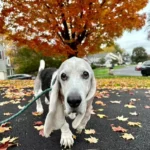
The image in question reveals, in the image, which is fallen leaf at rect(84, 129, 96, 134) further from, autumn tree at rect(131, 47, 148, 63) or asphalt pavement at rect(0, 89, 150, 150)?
autumn tree at rect(131, 47, 148, 63)

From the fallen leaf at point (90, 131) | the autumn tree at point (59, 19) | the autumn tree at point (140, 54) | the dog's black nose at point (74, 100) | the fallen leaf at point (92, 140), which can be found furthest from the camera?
the autumn tree at point (140, 54)

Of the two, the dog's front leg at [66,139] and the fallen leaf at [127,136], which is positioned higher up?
the dog's front leg at [66,139]

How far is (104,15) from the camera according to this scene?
9227 mm

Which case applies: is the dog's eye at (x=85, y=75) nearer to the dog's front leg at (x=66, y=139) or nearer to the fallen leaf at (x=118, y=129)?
the dog's front leg at (x=66, y=139)

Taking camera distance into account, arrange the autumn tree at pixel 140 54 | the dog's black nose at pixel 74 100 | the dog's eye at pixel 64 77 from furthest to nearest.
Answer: the autumn tree at pixel 140 54, the dog's eye at pixel 64 77, the dog's black nose at pixel 74 100

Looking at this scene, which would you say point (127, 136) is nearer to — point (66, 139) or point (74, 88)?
point (66, 139)

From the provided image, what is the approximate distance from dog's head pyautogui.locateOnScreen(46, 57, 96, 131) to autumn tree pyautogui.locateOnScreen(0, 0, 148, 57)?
704 centimetres

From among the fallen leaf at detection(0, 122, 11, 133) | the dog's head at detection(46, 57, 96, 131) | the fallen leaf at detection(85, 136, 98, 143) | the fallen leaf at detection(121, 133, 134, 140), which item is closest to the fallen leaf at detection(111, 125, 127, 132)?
the fallen leaf at detection(121, 133, 134, 140)

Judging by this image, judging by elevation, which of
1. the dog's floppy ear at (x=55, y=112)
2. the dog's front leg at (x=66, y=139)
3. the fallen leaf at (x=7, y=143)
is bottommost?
the fallen leaf at (x=7, y=143)

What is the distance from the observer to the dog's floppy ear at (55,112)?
2.28 m

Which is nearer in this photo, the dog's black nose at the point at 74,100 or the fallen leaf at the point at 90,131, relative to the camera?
the dog's black nose at the point at 74,100

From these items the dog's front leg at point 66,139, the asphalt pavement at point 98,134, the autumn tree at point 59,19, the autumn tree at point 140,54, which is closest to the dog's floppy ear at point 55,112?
the dog's front leg at point 66,139

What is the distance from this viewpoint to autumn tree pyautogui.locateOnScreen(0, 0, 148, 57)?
9047 millimetres

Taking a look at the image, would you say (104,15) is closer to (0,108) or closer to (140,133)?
(0,108)
